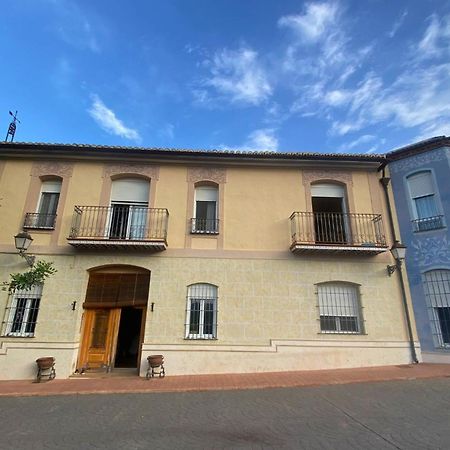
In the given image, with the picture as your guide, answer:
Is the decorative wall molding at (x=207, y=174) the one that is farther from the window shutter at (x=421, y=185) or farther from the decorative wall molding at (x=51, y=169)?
the window shutter at (x=421, y=185)

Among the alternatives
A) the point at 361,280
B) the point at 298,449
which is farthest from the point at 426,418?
the point at 361,280

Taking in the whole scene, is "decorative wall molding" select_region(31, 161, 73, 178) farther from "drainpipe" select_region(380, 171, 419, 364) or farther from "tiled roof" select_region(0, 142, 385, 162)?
"drainpipe" select_region(380, 171, 419, 364)

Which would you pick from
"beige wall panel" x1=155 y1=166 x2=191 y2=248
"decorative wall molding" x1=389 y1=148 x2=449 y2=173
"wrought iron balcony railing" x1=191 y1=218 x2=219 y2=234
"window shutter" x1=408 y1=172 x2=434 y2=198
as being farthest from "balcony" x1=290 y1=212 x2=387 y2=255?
"beige wall panel" x1=155 y1=166 x2=191 y2=248

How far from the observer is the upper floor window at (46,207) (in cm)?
975

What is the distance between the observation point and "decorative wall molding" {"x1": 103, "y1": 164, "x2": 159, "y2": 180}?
10328 mm

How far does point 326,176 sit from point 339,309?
4462 mm

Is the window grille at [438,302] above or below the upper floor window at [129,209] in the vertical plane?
below

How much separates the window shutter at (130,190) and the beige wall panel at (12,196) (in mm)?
2863

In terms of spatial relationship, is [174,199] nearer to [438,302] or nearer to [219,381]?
[219,381]

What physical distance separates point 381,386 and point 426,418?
203 cm

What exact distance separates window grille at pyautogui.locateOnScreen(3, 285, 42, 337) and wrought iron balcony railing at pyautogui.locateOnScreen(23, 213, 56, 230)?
6.31 ft

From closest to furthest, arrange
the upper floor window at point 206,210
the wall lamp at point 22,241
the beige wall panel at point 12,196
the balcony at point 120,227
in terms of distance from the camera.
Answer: the wall lamp at point 22,241 → the balcony at point 120,227 → the beige wall panel at point 12,196 → the upper floor window at point 206,210

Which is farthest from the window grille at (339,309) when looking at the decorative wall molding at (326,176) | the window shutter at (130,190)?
the window shutter at (130,190)

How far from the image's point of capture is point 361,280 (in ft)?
30.8
